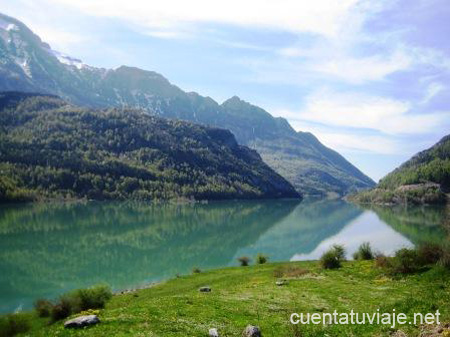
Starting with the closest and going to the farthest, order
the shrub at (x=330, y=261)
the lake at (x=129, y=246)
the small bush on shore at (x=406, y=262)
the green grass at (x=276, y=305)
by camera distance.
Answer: the green grass at (x=276, y=305) < the small bush on shore at (x=406, y=262) < the shrub at (x=330, y=261) < the lake at (x=129, y=246)

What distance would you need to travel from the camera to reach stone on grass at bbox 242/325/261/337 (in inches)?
983

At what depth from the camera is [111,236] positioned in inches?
5482

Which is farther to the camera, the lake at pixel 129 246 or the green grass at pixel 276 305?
the lake at pixel 129 246

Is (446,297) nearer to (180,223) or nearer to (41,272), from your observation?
(41,272)

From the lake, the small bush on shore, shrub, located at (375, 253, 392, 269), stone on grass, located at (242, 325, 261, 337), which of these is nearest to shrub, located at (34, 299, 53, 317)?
the lake

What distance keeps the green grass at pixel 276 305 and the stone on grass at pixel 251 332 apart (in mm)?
699

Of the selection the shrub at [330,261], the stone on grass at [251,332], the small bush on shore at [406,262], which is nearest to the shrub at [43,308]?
the stone on grass at [251,332]

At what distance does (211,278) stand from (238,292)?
61.9 ft

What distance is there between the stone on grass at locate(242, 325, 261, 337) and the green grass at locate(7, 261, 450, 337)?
2.29ft

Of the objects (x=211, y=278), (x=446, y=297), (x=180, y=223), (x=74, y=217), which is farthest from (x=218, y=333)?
(x=74, y=217)

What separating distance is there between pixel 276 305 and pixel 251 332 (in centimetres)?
983

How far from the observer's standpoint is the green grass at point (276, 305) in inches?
1007

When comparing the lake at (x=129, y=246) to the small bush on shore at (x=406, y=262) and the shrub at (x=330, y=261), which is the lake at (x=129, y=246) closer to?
the shrub at (x=330, y=261)

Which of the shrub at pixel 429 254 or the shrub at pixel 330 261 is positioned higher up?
the shrub at pixel 429 254
